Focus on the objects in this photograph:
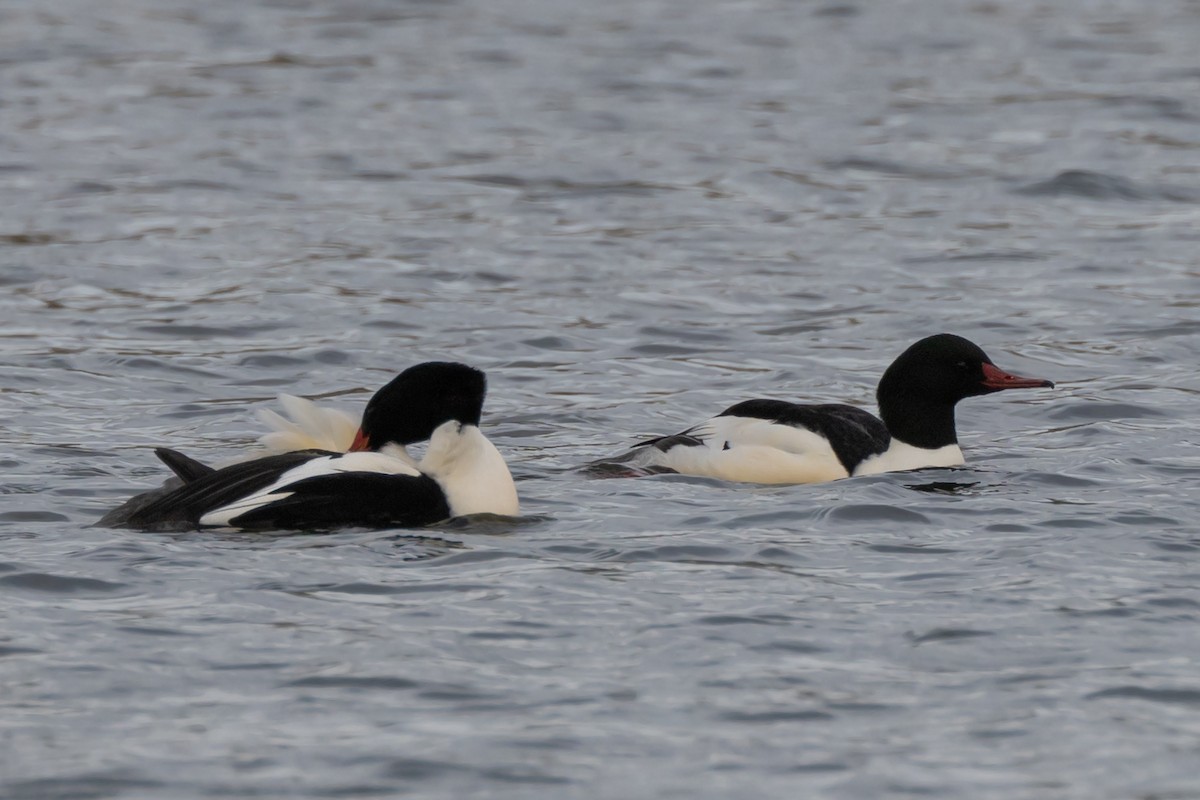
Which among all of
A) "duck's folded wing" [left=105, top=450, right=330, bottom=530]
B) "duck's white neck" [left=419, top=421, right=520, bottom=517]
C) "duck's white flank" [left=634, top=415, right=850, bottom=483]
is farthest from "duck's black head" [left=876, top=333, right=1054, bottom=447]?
"duck's folded wing" [left=105, top=450, right=330, bottom=530]

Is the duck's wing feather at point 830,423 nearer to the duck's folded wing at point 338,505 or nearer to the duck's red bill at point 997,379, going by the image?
the duck's red bill at point 997,379

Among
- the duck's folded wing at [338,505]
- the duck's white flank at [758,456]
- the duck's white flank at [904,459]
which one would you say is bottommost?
the duck's white flank at [904,459]

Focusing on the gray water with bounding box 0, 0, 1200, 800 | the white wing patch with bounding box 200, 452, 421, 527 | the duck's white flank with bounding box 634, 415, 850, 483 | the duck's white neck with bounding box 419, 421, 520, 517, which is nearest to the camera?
the gray water with bounding box 0, 0, 1200, 800

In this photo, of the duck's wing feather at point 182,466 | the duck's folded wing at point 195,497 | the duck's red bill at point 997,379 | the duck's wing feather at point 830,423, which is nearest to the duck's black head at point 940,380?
the duck's red bill at point 997,379

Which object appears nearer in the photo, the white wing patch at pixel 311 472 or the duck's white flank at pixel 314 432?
the white wing patch at pixel 311 472

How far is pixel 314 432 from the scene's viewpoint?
380 inches

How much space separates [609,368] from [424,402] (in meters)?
3.86

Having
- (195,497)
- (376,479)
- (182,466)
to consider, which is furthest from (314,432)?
(195,497)

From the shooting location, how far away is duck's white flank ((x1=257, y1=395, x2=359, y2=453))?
31.5 ft

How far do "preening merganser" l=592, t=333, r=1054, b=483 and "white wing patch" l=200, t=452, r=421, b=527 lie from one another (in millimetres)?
1572

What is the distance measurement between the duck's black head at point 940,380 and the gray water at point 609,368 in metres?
0.39

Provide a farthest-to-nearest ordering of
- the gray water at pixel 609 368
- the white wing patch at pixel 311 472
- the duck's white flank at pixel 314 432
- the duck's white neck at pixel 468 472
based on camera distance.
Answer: the duck's white flank at pixel 314 432
the duck's white neck at pixel 468 472
the white wing patch at pixel 311 472
the gray water at pixel 609 368

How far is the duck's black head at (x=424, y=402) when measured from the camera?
30.0ft

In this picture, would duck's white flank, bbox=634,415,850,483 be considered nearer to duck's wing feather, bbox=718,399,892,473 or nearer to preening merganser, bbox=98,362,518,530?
duck's wing feather, bbox=718,399,892,473
